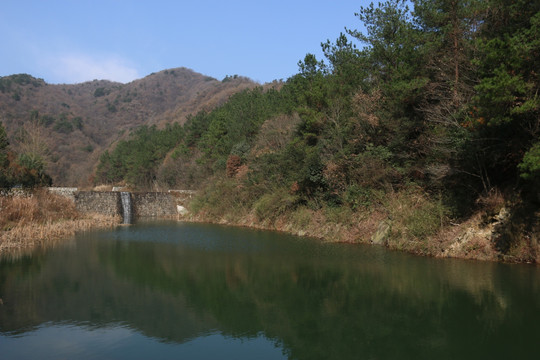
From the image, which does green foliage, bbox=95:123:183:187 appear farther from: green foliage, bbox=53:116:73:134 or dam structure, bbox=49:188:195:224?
green foliage, bbox=53:116:73:134

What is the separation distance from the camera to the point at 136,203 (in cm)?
4097

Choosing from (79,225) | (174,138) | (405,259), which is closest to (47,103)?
(174,138)

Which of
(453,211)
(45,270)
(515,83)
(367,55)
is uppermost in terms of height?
(367,55)

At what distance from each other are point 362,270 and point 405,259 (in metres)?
2.49

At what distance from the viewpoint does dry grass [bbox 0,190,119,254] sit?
62.4ft

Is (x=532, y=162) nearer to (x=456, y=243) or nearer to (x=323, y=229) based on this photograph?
(x=456, y=243)

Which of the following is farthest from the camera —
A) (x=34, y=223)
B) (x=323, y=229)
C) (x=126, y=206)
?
(x=126, y=206)

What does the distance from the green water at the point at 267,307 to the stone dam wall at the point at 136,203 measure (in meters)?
21.1

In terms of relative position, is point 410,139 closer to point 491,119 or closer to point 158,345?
point 491,119

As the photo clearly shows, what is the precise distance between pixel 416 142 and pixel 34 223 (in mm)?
19354

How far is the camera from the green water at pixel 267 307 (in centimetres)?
768

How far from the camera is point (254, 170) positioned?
32.5 metres

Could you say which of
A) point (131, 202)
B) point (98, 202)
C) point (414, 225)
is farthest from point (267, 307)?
point (131, 202)

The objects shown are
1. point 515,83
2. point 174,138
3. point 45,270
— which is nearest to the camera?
point 515,83
